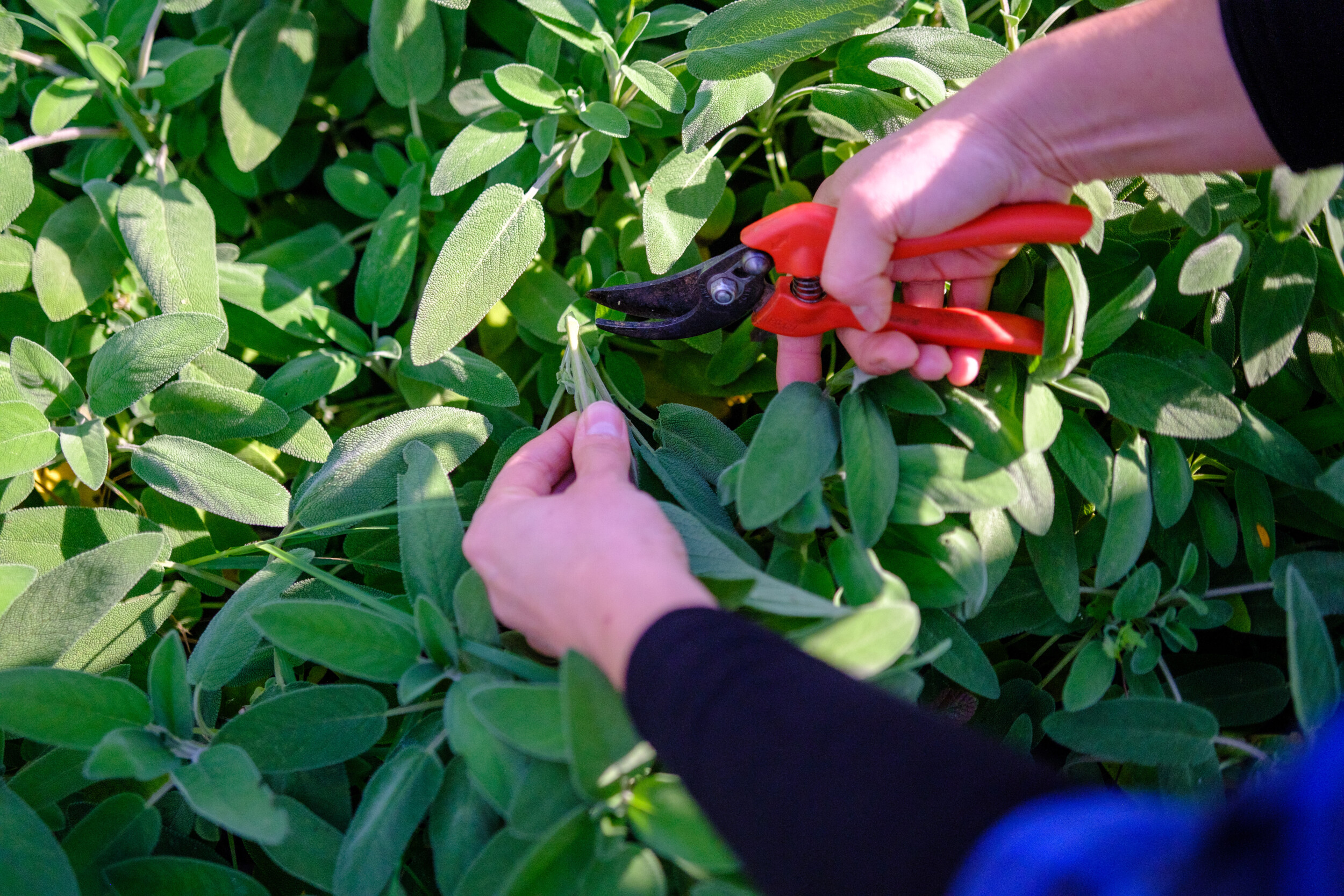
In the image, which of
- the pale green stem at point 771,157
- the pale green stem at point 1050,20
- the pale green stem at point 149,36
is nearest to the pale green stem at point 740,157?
the pale green stem at point 771,157

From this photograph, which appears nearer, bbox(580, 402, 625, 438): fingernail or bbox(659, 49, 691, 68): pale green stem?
bbox(580, 402, 625, 438): fingernail

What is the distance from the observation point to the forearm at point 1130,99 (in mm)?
726

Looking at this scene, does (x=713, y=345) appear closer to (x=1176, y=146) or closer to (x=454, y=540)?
(x=454, y=540)

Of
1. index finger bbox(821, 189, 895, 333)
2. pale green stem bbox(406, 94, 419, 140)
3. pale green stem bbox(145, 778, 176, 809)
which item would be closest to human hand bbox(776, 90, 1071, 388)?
index finger bbox(821, 189, 895, 333)

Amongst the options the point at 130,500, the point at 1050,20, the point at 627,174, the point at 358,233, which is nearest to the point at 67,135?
the point at 358,233

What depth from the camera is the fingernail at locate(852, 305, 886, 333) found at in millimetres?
800

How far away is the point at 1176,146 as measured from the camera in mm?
765

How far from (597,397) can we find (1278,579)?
0.68 m

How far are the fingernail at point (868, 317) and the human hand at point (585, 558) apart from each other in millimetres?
248

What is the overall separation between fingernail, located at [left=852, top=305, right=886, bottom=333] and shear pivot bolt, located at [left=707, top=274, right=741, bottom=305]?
0.13 m

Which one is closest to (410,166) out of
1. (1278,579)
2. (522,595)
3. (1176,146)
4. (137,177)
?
(137,177)

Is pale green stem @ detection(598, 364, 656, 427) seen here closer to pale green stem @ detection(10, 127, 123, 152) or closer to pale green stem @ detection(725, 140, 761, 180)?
pale green stem @ detection(725, 140, 761, 180)

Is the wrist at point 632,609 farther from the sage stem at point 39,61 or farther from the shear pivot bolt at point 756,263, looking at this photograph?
the sage stem at point 39,61

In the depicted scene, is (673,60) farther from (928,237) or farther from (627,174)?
A: (928,237)
